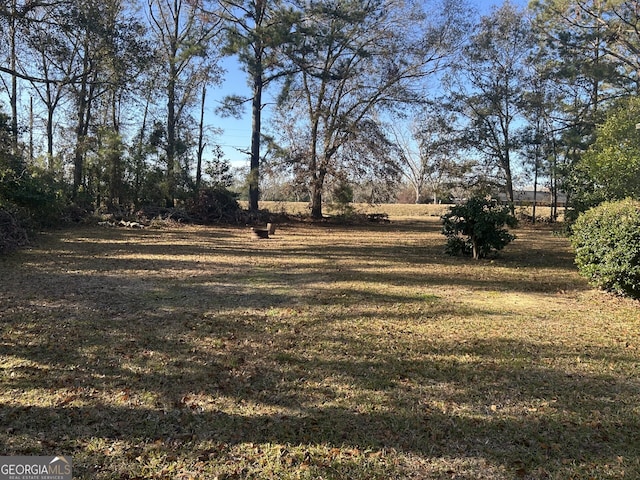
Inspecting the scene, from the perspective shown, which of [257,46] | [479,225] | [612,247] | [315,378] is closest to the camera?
[315,378]

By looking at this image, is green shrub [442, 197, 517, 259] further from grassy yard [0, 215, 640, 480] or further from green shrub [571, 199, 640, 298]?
grassy yard [0, 215, 640, 480]

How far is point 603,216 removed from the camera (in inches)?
251

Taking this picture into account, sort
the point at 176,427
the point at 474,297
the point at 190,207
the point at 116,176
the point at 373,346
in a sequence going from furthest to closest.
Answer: the point at 190,207
the point at 116,176
the point at 474,297
the point at 373,346
the point at 176,427

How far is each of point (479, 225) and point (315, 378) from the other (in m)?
7.36

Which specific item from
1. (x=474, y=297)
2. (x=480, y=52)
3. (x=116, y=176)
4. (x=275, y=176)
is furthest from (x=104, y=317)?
(x=480, y=52)

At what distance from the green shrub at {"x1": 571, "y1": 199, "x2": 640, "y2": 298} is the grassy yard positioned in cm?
33

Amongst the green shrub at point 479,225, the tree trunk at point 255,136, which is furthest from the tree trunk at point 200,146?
the green shrub at point 479,225

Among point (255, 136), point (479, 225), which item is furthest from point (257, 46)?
point (479, 225)

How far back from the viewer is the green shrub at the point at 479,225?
31.2 feet

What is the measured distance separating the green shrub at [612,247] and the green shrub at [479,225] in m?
2.52

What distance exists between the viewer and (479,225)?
962 centimetres

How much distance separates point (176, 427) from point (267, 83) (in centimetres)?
1957

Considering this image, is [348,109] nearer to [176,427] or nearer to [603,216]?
[603,216]

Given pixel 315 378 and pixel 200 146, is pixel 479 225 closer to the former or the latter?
pixel 315 378
